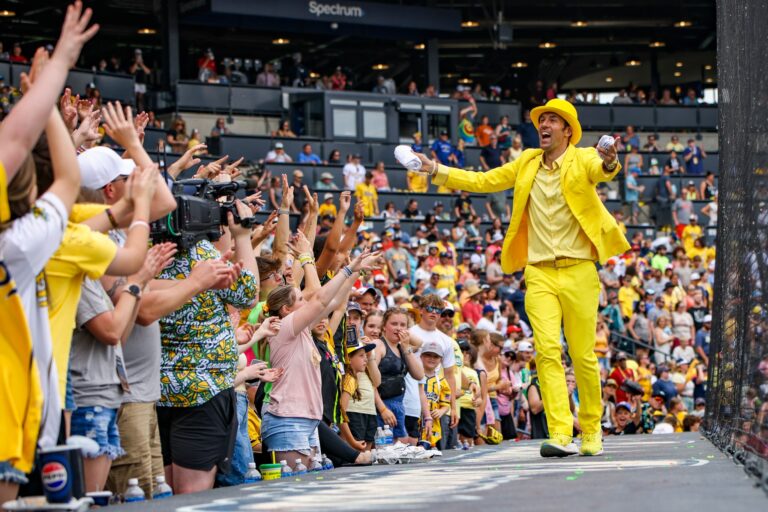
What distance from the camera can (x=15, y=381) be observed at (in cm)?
496

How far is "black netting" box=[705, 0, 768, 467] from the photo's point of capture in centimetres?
746

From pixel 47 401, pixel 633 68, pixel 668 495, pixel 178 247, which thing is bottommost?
pixel 668 495

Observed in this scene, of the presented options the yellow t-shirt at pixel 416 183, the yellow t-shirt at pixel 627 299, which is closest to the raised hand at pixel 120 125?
the yellow t-shirt at pixel 627 299

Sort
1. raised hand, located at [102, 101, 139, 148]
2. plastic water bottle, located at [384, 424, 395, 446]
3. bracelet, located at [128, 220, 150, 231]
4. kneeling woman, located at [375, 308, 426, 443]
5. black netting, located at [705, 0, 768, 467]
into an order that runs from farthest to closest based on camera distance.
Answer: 1. kneeling woman, located at [375, 308, 426, 443]
2. plastic water bottle, located at [384, 424, 395, 446]
3. black netting, located at [705, 0, 768, 467]
4. raised hand, located at [102, 101, 139, 148]
5. bracelet, located at [128, 220, 150, 231]

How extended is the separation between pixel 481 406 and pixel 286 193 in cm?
608

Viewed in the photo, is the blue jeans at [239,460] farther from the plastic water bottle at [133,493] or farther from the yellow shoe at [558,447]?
the yellow shoe at [558,447]

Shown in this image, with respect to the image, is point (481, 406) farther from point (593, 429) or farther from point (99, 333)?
point (99, 333)

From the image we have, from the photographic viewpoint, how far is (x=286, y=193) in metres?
9.84

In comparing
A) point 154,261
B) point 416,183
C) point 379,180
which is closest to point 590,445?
point 154,261

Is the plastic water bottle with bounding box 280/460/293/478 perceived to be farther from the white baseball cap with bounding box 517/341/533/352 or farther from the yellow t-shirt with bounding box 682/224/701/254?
the yellow t-shirt with bounding box 682/224/701/254

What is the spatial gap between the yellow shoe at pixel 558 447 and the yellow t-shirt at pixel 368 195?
1882cm

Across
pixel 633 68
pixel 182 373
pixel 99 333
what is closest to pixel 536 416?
pixel 182 373

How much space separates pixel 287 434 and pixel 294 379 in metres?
0.38

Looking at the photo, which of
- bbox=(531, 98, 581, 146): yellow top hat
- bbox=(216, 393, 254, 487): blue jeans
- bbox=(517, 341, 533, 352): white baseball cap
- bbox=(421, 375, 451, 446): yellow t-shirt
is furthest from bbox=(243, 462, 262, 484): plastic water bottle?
bbox=(517, 341, 533, 352): white baseball cap
